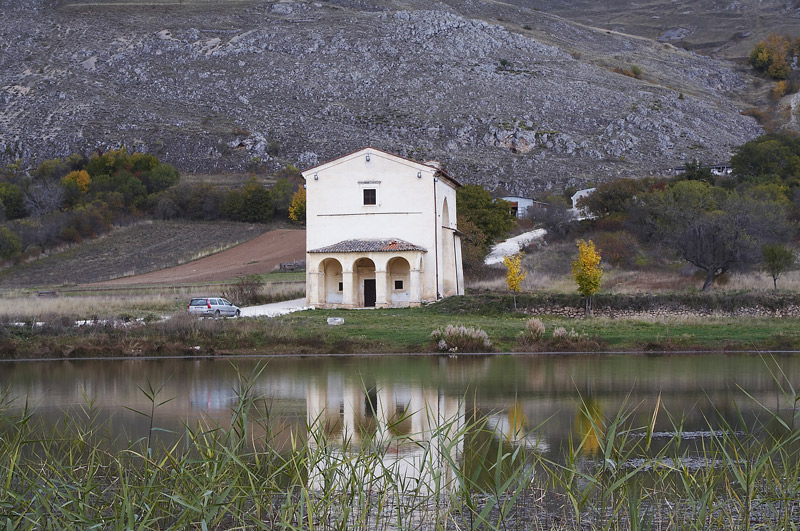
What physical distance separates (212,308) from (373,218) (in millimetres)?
9482

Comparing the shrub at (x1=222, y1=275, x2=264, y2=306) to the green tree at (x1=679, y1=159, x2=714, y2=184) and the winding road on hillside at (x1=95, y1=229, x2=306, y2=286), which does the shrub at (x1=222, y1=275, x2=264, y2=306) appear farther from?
the green tree at (x1=679, y1=159, x2=714, y2=184)

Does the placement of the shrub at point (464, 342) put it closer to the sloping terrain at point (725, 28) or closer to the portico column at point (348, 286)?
the portico column at point (348, 286)

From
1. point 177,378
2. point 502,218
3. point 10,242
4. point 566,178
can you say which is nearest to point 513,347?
point 177,378

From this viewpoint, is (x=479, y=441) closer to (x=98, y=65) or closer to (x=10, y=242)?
(x=10, y=242)

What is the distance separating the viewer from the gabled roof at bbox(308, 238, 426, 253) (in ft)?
131

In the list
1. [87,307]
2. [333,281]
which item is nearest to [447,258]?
[333,281]

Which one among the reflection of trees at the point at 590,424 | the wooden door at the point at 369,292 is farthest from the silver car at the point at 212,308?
the reflection of trees at the point at 590,424

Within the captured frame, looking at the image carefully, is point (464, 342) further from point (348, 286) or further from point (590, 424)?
point (348, 286)

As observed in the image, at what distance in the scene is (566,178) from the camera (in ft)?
295

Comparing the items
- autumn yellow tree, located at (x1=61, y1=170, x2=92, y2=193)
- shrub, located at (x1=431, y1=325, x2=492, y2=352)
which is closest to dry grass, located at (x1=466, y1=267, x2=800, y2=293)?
shrub, located at (x1=431, y1=325, x2=492, y2=352)

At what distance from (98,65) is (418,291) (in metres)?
87.5

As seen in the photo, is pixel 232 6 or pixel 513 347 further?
pixel 232 6

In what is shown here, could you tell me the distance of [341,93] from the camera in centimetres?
10962

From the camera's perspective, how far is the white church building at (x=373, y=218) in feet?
134
